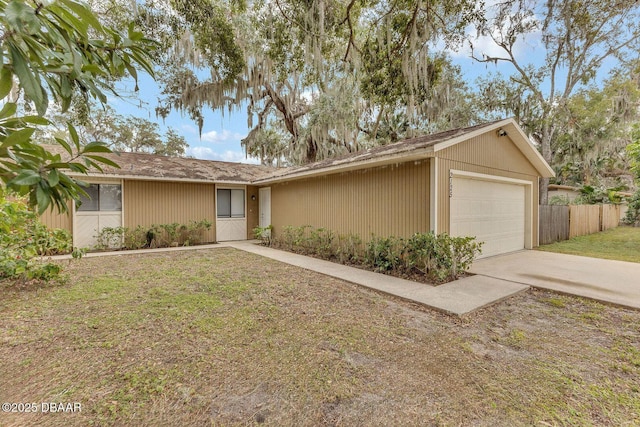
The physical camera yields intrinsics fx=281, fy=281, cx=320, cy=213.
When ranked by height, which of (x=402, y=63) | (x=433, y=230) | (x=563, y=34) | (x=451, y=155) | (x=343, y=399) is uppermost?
(x=563, y=34)

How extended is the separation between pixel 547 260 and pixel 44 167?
9.38 meters

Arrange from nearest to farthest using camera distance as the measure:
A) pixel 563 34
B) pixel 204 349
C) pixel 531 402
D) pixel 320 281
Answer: pixel 531 402 → pixel 204 349 → pixel 320 281 → pixel 563 34

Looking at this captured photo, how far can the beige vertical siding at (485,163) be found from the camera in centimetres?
607

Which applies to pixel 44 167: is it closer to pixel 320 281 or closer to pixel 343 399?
pixel 343 399

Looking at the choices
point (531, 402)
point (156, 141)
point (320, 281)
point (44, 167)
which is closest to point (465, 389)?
point (531, 402)

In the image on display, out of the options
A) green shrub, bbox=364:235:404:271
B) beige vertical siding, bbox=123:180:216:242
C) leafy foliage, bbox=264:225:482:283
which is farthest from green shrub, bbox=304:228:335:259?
beige vertical siding, bbox=123:180:216:242

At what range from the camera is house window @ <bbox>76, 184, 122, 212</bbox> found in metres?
9.10

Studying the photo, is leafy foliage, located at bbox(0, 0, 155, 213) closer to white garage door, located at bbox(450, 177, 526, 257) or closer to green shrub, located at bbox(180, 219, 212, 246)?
white garage door, located at bbox(450, 177, 526, 257)

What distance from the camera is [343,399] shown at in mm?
2203

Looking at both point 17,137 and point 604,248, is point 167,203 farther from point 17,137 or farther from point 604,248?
point 604,248

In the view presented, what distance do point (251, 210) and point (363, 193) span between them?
641cm

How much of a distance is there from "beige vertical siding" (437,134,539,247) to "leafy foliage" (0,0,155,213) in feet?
19.4

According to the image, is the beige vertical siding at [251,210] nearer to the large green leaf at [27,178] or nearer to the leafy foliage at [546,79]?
the leafy foliage at [546,79]

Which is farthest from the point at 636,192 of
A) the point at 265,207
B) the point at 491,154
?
the point at 265,207
